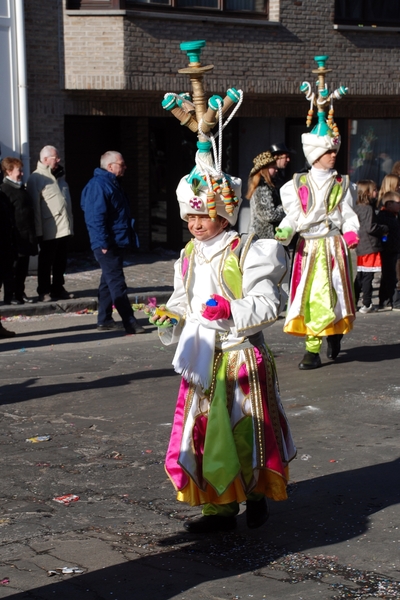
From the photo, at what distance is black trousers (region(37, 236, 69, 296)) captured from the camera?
41.9 feet

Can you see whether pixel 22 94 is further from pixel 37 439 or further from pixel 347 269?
pixel 37 439

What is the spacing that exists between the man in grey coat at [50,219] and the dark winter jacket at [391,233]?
4.09 meters

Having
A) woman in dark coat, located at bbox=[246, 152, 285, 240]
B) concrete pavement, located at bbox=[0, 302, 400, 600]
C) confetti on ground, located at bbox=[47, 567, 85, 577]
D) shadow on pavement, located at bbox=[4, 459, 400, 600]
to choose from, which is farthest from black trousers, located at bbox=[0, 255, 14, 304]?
confetti on ground, located at bbox=[47, 567, 85, 577]

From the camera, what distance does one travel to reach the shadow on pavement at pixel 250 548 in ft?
13.8

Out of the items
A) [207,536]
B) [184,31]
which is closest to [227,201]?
[207,536]

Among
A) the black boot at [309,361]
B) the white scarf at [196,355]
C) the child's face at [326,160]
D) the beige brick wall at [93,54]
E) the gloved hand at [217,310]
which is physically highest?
the beige brick wall at [93,54]

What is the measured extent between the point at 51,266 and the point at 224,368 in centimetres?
858

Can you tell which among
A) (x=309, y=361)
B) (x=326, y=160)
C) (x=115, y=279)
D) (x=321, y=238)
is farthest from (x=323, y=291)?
(x=115, y=279)

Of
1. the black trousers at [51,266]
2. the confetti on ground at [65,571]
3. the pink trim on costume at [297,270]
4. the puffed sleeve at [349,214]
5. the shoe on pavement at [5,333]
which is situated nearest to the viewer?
the confetti on ground at [65,571]

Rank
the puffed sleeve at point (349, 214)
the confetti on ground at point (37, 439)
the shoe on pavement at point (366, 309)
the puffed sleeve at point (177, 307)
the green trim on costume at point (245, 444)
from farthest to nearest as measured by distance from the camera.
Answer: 1. the shoe on pavement at point (366, 309)
2. the puffed sleeve at point (349, 214)
3. the confetti on ground at point (37, 439)
4. the puffed sleeve at point (177, 307)
5. the green trim on costume at point (245, 444)

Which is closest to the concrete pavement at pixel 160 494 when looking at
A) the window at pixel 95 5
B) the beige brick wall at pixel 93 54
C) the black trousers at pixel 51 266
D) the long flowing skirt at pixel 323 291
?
the long flowing skirt at pixel 323 291

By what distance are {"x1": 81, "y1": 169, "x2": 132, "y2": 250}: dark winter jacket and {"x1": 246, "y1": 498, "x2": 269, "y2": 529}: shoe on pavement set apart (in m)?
5.91

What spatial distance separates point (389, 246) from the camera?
483 inches

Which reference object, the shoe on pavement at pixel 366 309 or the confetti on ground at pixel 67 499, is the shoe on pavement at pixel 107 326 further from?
the confetti on ground at pixel 67 499
